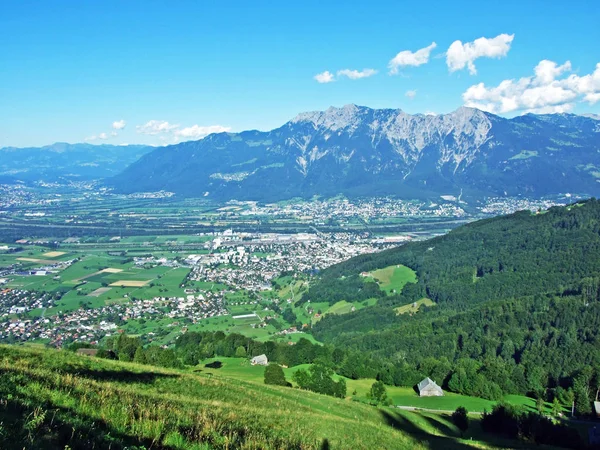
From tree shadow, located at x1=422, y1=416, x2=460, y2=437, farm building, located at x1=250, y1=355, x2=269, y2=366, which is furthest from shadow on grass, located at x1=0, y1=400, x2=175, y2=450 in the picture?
farm building, located at x1=250, y1=355, x2=269, y2=366

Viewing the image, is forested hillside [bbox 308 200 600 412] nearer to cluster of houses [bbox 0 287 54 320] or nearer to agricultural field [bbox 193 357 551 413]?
agricultural field [bbox 193 357 551 413]

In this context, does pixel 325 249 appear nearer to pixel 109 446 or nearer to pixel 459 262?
pixel 459 262

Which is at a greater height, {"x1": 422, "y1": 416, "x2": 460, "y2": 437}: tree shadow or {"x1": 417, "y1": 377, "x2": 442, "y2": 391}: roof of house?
{"x1": 422, "y1": 416, "x2": 460, "y2": 437}: tree shadow

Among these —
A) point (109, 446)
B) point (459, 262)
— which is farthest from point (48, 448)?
point (459, 262)

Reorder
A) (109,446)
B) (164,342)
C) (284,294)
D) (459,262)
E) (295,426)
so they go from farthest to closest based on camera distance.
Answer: (459,262) < (284,294) < (164,342) < (295,426) < (109,446)

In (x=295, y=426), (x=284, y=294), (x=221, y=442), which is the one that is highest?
(x=221, y=442)

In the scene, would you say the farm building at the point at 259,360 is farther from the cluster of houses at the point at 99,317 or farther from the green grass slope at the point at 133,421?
Answer: the green grass slope at the point at 133,421

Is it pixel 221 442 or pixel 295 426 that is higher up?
pixel 221 442

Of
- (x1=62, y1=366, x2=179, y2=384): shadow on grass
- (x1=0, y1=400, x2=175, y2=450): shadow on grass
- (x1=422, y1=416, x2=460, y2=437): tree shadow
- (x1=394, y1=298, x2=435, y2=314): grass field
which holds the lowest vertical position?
(x1=394, y1=298, x2=435, y2=314): grass field
